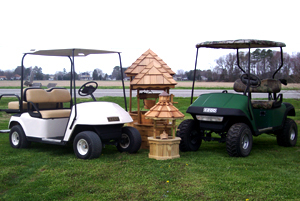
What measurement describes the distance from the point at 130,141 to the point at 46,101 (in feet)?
7.43

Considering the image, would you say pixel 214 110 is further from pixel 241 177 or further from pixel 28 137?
pixel 28 137

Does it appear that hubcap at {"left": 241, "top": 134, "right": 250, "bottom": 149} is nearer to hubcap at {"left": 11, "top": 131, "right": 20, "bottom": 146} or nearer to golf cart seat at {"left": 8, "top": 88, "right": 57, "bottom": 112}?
golf cart seat at {"left": 8, "top": 88, "right": 57, "bottom": 112}

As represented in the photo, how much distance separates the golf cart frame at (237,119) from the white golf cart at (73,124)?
1.23 metres

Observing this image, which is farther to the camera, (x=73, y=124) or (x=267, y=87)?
(x=267, y=87)

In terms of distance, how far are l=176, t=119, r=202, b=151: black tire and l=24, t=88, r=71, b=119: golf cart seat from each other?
244 centimetres

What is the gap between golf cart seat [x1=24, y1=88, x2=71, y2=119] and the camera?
6.95 m

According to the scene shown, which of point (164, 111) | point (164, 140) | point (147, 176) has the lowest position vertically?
point (147, 176)

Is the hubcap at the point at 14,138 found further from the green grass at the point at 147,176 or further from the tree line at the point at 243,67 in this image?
the tree line at the point at 243,67

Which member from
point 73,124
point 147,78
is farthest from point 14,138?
point 147,78

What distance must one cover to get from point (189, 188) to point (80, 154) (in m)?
2.48

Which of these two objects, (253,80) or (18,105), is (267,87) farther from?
(18,105)

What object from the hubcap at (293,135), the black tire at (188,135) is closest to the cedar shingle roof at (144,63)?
the black tire at (188,135)

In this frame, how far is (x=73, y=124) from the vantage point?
6.32 m

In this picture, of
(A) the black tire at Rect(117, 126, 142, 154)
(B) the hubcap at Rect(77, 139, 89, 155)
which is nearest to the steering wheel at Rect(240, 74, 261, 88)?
(A) the black tire at Rect(117, 126, 142, 154)
